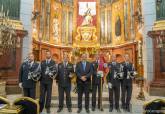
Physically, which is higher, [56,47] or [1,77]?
[56,47]

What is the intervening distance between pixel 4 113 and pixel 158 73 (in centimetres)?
783

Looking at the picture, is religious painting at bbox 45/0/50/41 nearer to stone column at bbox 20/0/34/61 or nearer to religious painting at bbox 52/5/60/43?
religious painting at bbox 52/5/60/43

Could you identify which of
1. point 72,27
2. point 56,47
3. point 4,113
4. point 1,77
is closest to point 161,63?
point 1,77

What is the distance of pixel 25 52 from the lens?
1003 cm

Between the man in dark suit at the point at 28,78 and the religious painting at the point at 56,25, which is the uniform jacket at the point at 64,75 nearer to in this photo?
the man in dark suit at the point at 28,78

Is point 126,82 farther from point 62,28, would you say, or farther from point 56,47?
point 62,28

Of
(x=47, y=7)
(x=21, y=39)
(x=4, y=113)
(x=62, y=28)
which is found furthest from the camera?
(x=62, y=28)

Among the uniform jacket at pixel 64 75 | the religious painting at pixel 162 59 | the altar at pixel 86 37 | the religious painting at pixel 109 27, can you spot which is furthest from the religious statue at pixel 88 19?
the uniform jacket at pixel 64 75

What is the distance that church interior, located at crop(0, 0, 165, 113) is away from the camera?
9.34m

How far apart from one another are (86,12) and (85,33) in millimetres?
2423

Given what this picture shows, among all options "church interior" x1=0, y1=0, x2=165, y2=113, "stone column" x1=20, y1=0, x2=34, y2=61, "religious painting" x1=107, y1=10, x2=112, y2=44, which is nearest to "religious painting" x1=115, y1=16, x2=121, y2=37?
"church interior" x1=0, y1=0, x2=165, y2=113

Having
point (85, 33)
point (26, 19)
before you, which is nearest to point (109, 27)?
point (85, 33)

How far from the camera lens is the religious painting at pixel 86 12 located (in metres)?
20.1

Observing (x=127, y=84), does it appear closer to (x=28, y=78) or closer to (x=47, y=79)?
(x=47, y=79)
